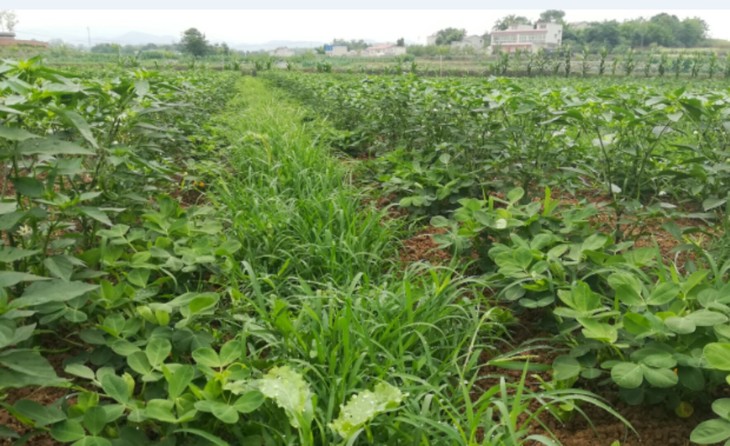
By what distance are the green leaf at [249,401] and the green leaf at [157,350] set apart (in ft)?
0.78

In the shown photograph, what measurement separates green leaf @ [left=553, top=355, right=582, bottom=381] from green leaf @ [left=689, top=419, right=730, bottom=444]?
0.35 m

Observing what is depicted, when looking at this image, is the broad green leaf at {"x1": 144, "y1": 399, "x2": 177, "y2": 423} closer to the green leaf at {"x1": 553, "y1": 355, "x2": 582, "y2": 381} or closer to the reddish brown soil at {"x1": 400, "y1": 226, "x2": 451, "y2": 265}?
the green leaf at {"x1": 553, "y1": 355, "x2": 582, "y2": 381}

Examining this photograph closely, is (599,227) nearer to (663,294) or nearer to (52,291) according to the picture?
(663,294)

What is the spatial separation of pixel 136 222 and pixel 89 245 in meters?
0.41

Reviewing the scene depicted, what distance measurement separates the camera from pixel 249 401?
1.12 meters

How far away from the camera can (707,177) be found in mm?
1946

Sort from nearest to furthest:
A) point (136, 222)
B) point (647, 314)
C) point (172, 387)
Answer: point (172, 387) < point (647, 314) < point (136, 222)

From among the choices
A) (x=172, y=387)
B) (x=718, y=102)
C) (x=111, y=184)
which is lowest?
(x=172, y=387)

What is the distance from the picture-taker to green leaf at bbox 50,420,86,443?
3.36 feet

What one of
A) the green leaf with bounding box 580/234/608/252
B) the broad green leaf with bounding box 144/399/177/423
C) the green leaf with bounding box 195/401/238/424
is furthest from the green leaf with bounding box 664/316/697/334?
the broad green leaf with bounding box 144/399/177/423

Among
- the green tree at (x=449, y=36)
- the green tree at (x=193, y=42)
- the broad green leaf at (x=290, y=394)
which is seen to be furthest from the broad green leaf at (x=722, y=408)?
the green tree at (x=449, y=36)

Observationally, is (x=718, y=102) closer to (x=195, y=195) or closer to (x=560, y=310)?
(x=560, y=310)

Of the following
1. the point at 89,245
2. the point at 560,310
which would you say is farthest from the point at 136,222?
the point at 560,310

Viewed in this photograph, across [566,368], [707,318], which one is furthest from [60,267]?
[707,318]
